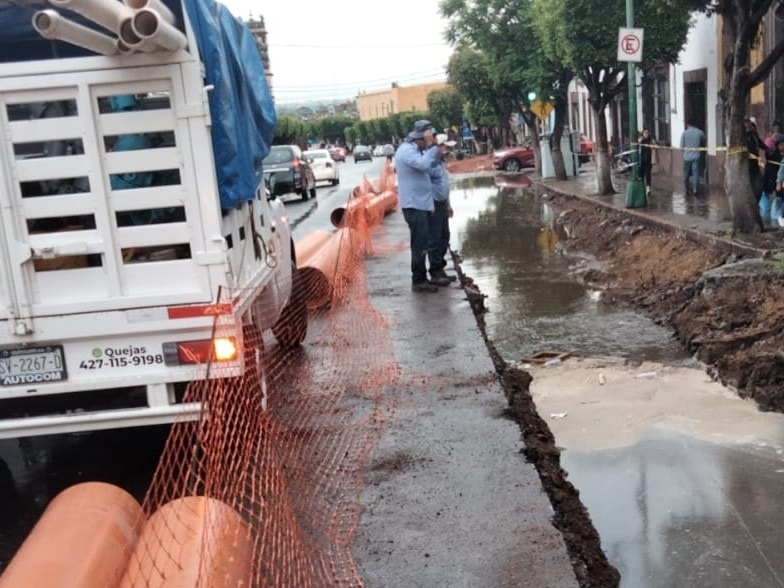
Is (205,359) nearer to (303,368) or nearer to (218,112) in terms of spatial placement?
(218,112)

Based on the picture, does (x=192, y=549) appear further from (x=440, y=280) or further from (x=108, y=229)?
(x=440, y=280)

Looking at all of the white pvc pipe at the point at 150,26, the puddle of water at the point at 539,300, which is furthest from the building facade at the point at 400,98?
the white pvc pipe at the point at 150,26

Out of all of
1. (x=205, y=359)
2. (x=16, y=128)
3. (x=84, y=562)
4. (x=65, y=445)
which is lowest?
(x=65, y=445)

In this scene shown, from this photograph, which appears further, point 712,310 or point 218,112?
point 712,310

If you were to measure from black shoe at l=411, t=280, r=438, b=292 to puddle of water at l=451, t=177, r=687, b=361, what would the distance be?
0.86 meters

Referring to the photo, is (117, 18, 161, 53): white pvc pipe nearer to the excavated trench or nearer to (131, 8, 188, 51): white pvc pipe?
(131, 8, 188, 51): white pvc pipe

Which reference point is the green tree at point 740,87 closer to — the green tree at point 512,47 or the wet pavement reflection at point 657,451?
the wet pavement reflection at point 657,451

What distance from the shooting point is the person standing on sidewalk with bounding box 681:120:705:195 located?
17344 mm

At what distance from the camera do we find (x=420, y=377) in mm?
6691

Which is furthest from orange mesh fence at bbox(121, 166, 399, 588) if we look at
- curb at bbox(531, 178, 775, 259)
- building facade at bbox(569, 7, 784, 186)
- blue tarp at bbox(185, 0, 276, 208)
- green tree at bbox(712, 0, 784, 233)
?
building facade at bbox(569, 7, 784, 186)

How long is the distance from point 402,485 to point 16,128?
2.93 m

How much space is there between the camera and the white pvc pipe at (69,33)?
138 inches

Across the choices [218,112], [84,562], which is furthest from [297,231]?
[84,562]

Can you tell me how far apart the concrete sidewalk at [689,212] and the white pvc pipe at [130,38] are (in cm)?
819
